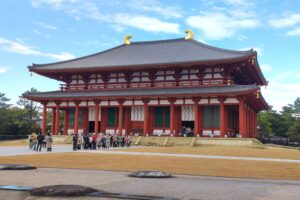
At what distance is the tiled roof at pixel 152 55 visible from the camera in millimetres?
45250

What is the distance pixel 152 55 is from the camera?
168ft

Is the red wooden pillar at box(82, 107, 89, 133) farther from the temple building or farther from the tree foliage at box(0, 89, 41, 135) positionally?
the tree foliage at box(0, 89, 41, 135)

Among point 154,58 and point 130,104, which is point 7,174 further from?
point 154,58

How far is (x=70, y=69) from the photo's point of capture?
49156 mm

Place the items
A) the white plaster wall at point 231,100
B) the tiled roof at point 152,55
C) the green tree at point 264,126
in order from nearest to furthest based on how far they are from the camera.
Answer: the white plaster wall at point 231,100 → the tiled roof at point 152,55 → the green tree at point 264,126

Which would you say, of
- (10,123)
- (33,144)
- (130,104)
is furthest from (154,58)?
(10,123)

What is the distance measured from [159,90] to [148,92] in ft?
4.77

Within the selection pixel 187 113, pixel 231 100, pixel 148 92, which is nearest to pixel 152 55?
pixel 148 92

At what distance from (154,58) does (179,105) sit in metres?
8.53

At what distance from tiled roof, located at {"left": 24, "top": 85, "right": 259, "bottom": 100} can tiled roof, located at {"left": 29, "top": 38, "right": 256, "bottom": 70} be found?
3.26 metres

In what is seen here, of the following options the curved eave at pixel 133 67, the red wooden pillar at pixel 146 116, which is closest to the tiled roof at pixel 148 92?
the red wooden pillar at pixel 146 116

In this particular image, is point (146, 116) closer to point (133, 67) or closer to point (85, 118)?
point (133, 67)

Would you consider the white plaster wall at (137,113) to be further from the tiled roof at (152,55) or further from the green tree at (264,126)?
the green tree at (264,126)

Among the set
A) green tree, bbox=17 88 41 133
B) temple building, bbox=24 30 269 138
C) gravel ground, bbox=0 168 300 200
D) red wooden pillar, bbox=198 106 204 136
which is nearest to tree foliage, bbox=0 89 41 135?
green tree, bbox=17 88 41 133
